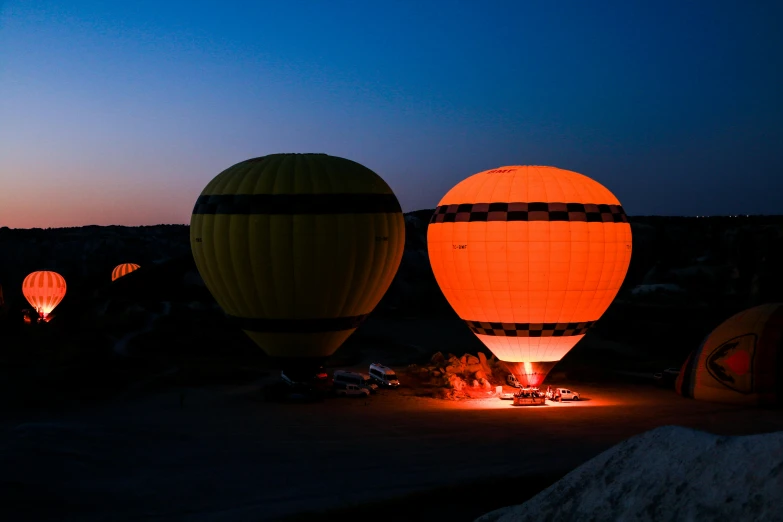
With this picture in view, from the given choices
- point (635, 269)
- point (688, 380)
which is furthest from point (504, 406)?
point (635, 269)

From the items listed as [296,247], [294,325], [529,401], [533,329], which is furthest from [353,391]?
[533,329]

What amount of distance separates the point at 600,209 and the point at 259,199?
940 cm

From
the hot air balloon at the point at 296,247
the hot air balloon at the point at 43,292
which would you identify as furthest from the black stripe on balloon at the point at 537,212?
the hot air balloon at the point at 43,292

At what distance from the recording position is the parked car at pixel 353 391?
2769 cm

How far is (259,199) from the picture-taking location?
84.6ft

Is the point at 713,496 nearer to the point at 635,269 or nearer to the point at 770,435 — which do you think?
the point at 770,435

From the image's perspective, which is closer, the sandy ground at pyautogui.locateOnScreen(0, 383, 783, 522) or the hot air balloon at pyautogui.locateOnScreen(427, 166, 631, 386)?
the sandy ground at pyautogui.locateOnScreen(0, 383, 783, 522)

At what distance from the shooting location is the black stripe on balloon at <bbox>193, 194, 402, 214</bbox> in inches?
1009

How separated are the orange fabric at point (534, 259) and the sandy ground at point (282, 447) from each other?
2.48 meters

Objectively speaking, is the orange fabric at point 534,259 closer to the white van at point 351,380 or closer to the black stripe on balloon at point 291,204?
the black stripe on balloon at point 291,204

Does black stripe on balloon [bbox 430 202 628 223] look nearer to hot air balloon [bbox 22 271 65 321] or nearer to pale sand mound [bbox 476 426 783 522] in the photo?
pale sand mound [bbox 476 426 783 522]

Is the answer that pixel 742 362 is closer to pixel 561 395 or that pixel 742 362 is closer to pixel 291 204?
pixel 561 395

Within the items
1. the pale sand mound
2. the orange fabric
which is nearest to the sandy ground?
the orange fabric

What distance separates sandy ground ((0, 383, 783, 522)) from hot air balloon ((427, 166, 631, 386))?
2.03 meters
